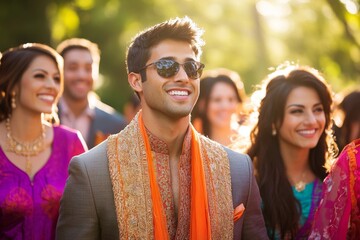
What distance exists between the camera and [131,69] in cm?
487

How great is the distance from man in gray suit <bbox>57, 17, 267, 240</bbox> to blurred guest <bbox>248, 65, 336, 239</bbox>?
884 mm

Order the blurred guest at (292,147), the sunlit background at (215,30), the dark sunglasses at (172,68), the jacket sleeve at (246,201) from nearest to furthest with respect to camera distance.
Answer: the dark sunglasses at (172,68)
the jacket sleeve at (246,201)
the blurred guest at (292,147)
the sunlit background at (215,30)

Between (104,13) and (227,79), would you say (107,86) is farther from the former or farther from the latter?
(227,79)

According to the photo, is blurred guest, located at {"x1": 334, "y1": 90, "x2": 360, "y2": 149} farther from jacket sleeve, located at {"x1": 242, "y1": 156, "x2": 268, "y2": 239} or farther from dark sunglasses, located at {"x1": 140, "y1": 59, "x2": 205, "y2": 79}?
dark sunglasses, located at {"x1": 140, "y1": 59, "x2": 205, "y2": 79}

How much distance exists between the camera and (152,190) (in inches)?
179

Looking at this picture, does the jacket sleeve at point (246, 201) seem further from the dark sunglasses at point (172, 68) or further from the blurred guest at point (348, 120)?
the blurred guest at point (348, 120)

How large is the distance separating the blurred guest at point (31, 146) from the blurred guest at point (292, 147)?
5.11ft

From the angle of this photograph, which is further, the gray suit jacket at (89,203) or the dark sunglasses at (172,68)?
the dark sunglasses at (172,68)

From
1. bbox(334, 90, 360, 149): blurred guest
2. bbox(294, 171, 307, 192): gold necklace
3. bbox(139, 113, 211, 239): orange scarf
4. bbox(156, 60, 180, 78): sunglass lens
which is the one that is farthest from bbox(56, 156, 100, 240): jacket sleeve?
bbox(334, 90, 360, 149): blurred guest

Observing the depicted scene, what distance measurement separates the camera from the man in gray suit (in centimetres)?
445

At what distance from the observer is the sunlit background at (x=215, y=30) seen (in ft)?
42.5

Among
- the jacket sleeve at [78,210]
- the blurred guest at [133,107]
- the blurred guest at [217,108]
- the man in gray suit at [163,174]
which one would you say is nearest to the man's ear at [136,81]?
the man in gray suit at [163,174]

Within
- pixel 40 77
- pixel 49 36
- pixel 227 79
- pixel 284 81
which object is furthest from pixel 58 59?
pixel 49 36

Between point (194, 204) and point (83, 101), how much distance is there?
4.27 metres
